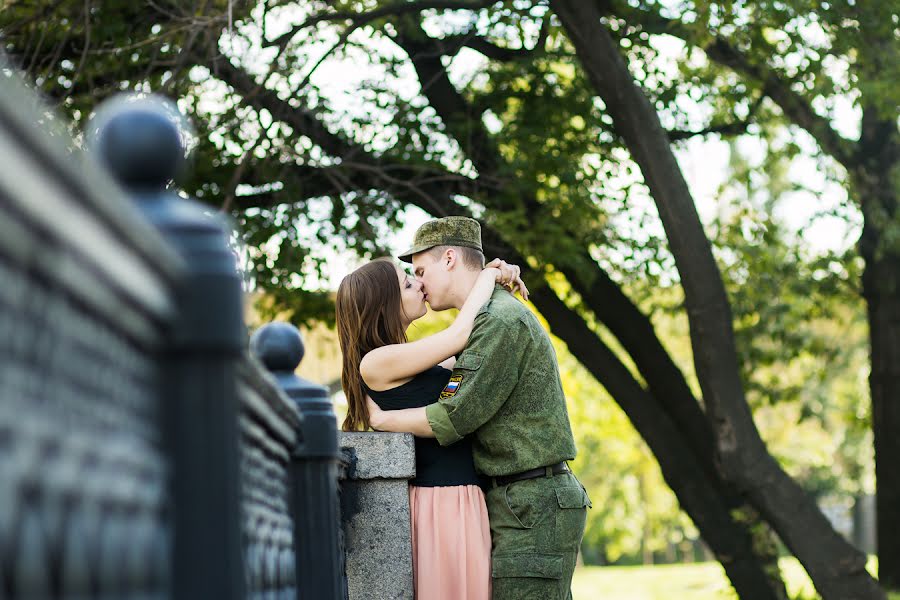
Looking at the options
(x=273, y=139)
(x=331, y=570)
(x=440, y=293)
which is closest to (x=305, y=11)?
(x=273, y=139)

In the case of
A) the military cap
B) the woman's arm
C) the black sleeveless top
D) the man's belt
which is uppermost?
the military cap

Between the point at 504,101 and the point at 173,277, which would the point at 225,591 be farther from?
the point at 504,101

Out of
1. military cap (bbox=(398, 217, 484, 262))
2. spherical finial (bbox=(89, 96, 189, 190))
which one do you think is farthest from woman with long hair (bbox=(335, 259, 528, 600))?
spherical finial (bbox=(89, 96, 189, 190))

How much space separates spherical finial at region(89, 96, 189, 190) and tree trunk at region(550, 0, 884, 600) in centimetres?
662

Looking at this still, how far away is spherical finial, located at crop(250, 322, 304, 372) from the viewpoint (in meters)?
2.44

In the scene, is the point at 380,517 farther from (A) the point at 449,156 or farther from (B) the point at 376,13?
(A) the point at 449,156

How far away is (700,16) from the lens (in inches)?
305

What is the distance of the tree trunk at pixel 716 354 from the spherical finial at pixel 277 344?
5.60 meters

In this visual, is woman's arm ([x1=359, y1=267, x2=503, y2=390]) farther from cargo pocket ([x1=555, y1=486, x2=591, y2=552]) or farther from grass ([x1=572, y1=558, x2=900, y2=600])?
grass ([x1=572, y1=558, x2=900, y2=600])

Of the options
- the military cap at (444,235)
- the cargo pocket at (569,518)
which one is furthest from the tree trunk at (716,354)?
the cargo pocket at (569,518)

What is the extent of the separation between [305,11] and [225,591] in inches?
344

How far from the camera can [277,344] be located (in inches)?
96.3

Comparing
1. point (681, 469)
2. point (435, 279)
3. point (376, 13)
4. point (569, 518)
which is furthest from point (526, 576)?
point (681, 469)

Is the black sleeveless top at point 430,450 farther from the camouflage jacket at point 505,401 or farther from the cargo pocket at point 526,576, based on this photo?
the cargo pocket at point 526,576
